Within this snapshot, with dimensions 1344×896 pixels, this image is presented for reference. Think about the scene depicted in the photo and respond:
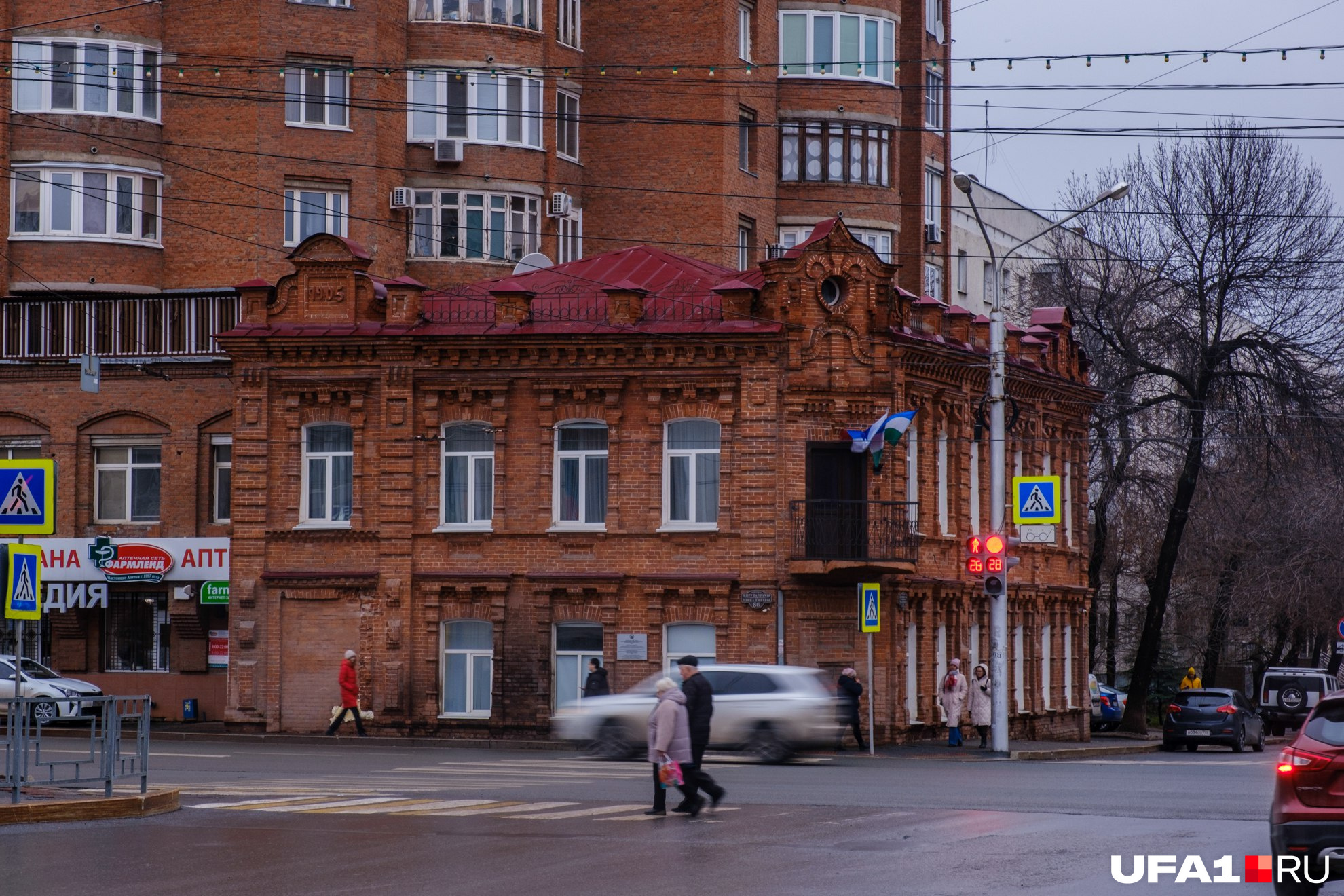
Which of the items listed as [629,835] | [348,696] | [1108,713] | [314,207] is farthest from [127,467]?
[629,835]

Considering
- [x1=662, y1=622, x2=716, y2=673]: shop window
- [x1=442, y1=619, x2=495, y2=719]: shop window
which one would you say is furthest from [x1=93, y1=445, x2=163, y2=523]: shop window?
[x1=662, y1=622, x2=716, y2=673]: shop window

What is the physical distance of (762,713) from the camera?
2797 cm

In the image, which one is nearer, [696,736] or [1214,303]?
[696,736]

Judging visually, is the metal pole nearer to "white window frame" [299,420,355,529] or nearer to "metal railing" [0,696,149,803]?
"white window frame" [299,420,355,529]

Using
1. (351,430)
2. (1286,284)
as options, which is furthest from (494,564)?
(1286,284)

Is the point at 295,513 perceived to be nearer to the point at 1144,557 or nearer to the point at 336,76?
the point at 336,76

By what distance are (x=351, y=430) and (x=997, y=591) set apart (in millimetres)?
12698

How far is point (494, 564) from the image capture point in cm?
3516

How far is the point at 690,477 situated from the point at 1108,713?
20555mm

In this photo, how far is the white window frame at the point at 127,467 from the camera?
41031 mm

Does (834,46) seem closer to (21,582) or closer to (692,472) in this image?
(692,472)

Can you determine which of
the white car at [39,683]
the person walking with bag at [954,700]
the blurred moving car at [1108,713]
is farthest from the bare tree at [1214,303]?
the white car at [39,683]

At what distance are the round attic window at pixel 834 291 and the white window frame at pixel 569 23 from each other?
15137 mm

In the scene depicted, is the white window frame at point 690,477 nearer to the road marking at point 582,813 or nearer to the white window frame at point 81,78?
the road marking at point 582,813
